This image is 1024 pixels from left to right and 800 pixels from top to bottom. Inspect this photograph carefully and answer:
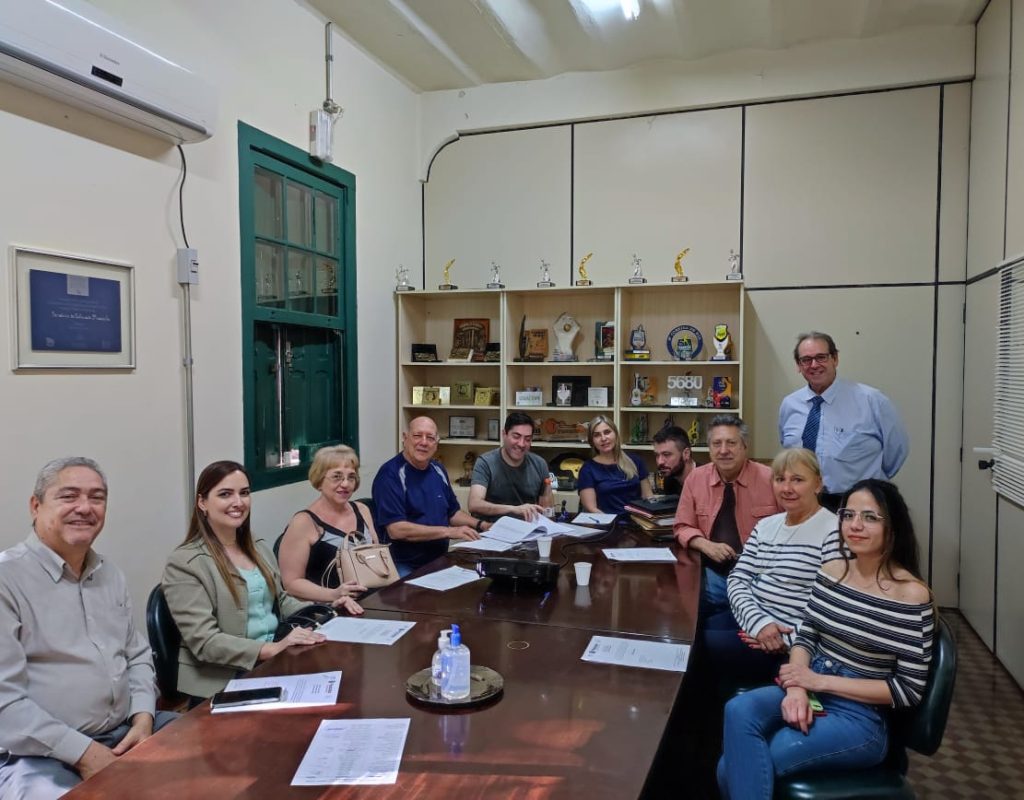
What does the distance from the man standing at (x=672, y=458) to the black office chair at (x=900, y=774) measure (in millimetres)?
2172

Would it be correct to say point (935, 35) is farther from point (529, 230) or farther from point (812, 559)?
point (812, 559)

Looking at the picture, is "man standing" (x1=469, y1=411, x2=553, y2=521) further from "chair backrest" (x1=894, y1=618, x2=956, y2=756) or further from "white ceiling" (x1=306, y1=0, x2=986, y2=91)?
"white ceiling" (x1=306, y1=0, x2=986, y2=91)

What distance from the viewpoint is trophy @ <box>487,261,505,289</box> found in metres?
5.28

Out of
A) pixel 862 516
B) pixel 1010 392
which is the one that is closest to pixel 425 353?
pixel 1010 392

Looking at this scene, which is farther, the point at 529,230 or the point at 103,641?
the point at 529,230

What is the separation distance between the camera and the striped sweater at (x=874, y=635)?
188 cm

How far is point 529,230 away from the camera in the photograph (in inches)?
219

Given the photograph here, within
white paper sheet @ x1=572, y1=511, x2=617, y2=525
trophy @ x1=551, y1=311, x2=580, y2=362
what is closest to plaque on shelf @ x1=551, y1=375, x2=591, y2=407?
trophy @ x1=551, y1=311, x2=580, y2=362

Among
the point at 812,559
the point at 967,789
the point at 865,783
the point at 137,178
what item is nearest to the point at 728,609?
the point at 812,559

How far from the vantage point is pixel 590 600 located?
254cm

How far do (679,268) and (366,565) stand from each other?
3297 millimetres

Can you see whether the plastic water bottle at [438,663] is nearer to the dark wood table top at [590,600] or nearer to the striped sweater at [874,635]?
the dark wood table top at [590,600]

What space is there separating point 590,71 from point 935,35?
224cm

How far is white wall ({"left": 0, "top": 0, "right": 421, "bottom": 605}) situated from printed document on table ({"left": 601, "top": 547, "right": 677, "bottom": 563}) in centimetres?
194
